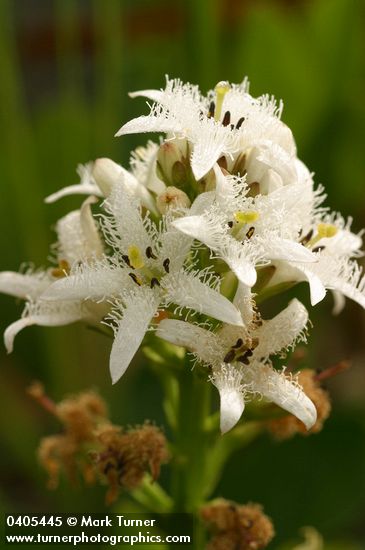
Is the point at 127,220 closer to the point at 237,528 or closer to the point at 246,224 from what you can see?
the point at 246,224

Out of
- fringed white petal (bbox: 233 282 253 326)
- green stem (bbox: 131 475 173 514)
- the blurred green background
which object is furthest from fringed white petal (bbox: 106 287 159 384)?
the blurred green background

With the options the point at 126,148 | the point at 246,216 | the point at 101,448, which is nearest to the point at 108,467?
the point at 101,448

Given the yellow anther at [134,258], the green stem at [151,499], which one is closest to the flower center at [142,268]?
the yellow anther at [134,258]

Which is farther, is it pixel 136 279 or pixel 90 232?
pixel 90 232

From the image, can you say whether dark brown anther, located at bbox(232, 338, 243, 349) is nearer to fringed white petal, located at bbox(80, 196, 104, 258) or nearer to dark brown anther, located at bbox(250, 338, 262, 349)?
dark brown anther, located at bbox(250, 338, 262, 349)

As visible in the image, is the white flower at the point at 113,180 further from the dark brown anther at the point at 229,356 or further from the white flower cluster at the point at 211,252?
the dark brown anther at the point at 229,356

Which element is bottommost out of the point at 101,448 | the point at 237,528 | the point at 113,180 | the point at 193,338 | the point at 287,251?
the point at 237,528

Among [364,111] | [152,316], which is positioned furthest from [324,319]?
[152,316]

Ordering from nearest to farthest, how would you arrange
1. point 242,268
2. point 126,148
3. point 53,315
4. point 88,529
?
point 242,268
point 53,315
point 88,529
point 126,148
